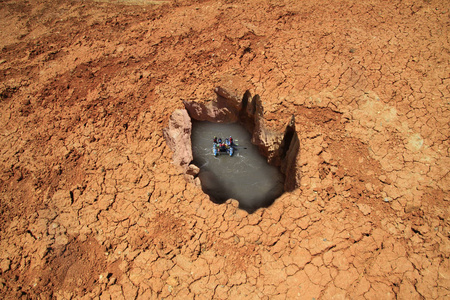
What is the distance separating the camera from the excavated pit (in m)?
5.25

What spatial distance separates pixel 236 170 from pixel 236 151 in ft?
1.62

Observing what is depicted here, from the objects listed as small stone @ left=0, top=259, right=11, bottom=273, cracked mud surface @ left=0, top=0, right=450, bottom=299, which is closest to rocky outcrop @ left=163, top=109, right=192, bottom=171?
cracked mud surface @ left=0, top=0, right=450, bottom=299

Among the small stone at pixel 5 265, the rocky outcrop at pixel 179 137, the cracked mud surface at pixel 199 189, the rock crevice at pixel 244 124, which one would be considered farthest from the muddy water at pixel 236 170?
the small stone at pixel 5 265

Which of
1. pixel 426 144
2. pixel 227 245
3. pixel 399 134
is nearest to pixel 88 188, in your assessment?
pixel 227 245

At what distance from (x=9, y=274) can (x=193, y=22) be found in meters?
6.02

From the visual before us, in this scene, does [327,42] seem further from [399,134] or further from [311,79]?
[399,134]

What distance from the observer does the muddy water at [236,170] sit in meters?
5.88

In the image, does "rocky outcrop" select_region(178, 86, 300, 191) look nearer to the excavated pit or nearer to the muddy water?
the excavated pit

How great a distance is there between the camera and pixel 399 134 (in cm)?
455

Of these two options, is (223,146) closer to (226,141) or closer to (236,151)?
(226,141)

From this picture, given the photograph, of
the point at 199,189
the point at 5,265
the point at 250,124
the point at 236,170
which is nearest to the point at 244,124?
the point at 250,124

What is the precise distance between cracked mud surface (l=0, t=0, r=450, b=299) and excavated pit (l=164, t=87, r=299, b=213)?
26cm

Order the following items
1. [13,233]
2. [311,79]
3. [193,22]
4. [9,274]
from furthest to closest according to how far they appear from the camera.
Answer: [193,22] → [311,79] → [13,233] → [9,274]

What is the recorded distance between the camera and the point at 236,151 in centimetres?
661
